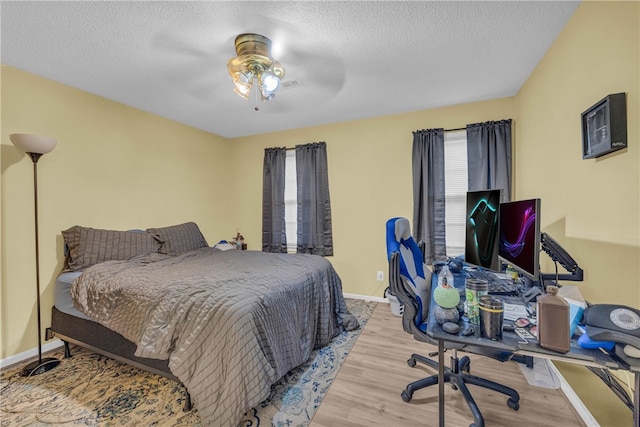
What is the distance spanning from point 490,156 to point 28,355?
4958 millimetres

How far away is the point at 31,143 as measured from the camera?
2051 millimetres

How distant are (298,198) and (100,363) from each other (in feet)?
9.11

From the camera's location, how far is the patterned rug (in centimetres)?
162

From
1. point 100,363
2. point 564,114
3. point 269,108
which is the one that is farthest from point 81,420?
point 564,114

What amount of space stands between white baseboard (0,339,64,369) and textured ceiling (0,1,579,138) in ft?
8.12

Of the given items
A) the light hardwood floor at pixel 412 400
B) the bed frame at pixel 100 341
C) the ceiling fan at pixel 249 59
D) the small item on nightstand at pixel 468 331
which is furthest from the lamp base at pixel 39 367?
the small item on nightstand at pixel 468 331

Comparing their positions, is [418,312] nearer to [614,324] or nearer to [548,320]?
[548,320]

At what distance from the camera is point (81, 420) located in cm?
162

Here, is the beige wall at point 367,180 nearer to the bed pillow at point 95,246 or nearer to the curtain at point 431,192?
the curtain at point 431,192

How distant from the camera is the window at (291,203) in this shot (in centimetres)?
413

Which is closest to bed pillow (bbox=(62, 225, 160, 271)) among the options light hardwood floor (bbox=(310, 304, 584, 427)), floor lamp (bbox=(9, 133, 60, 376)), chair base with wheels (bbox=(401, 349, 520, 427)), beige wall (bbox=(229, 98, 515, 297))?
floor lamp (bbox=(9, 133, 60, 376))

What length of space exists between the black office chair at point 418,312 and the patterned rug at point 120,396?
70cm

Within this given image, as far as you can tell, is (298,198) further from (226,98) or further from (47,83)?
(47,83)

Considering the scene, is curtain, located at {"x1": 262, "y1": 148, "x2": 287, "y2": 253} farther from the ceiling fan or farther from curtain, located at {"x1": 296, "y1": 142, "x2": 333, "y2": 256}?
the ceiling fan
